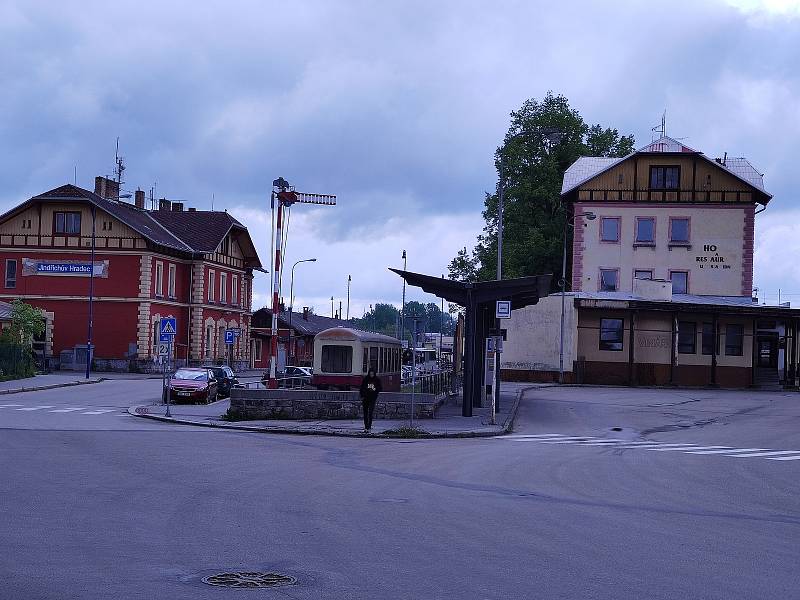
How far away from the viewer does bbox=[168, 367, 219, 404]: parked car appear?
42.5m

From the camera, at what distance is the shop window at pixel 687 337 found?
59.2 m

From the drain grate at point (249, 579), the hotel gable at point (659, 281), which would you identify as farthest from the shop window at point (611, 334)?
the drain grate at point (249, 579)

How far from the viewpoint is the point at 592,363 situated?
59.7 meters

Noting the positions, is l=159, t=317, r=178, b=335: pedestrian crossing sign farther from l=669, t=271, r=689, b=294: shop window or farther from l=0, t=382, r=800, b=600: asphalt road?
l=669, t=271, r=689, b=294: shop window

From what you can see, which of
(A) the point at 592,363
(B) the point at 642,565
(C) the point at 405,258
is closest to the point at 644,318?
(A) the point at 592,363

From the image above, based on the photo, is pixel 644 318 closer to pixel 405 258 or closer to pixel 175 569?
pixel 405 258

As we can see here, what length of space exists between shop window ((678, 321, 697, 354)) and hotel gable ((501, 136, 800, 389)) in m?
0.06

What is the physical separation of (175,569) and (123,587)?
84 centimetres

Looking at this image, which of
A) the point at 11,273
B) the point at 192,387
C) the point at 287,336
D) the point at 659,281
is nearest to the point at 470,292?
the point at 192,387

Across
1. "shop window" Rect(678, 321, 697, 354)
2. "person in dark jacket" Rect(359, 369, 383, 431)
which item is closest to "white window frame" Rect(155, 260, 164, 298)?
"shop window" Rect(678, 321, 697, 354)

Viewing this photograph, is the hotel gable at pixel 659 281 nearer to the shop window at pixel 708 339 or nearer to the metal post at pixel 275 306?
the shop window at pixel 708 339

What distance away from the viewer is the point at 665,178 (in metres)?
66.9

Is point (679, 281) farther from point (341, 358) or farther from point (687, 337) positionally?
point (341, 358)

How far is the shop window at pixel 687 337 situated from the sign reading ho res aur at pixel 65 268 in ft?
127
